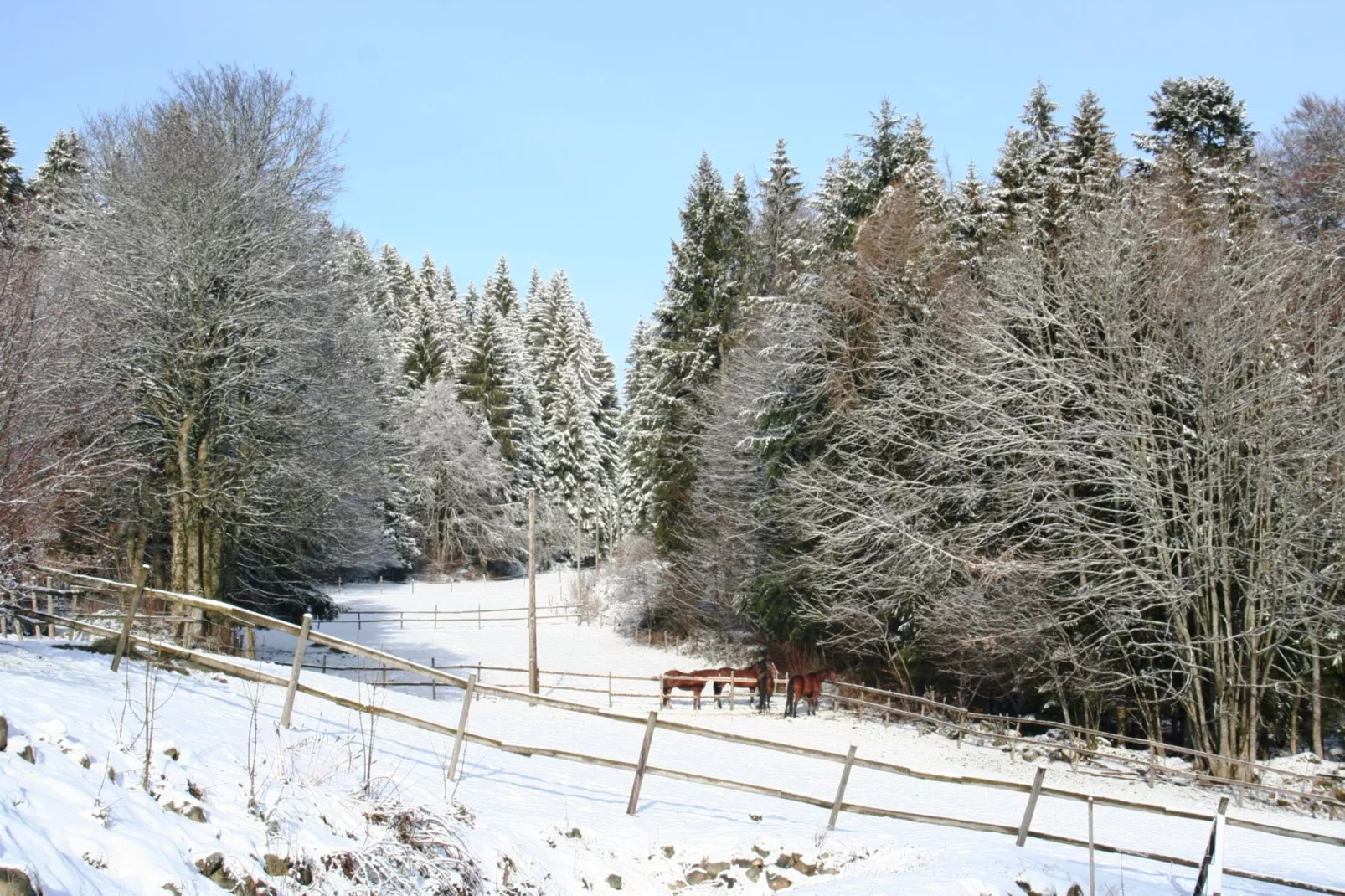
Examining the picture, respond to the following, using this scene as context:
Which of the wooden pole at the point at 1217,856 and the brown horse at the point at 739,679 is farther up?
the wooden pole at the point at 1217,856

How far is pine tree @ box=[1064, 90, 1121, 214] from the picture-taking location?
2844cm

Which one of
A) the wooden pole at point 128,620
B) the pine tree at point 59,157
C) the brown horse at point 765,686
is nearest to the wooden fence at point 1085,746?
the brown horse at point 765,686

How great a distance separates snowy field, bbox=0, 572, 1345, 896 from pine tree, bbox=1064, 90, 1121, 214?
15.2 metres

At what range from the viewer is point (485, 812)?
33.0ft

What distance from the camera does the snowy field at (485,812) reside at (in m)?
6.66

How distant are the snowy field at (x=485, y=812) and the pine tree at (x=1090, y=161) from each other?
50.0 ft

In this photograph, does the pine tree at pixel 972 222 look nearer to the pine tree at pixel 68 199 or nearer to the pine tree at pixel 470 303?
the pine tree at pixel 68 199

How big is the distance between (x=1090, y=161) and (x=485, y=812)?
29992 mm

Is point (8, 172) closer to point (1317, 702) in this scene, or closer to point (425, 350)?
point (425, 350)

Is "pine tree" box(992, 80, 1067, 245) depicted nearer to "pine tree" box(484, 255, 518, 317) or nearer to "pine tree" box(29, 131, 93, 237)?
"pine tree" box(29, 131, 93, 237)

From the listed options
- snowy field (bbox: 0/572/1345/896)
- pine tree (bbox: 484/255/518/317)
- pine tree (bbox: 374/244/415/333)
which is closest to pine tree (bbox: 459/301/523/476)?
pine tree (bbox: 374/244/415/333)

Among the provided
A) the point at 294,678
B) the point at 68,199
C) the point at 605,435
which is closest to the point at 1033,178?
the point at 68,199

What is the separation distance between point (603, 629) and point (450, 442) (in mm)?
21883

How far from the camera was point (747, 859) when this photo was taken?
10.6 m
